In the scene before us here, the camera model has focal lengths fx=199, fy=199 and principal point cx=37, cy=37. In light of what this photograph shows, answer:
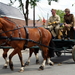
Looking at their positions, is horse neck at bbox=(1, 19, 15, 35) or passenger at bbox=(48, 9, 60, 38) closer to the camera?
horse neck at bbox=(1, 19, 15, 35)

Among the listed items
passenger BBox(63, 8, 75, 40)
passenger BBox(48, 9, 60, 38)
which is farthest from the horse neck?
passenger BBox(63, 8, 75, 40)

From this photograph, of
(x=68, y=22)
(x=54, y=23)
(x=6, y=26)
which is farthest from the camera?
(x=68, y=22)

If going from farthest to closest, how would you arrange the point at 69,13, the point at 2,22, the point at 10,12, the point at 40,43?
the point at 10,12, the point at 69,13, the point at 40,43, the point at 2,22

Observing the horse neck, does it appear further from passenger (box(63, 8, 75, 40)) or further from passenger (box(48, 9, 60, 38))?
passenger (box(63, 8, 75, 40))

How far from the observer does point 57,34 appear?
9.56m

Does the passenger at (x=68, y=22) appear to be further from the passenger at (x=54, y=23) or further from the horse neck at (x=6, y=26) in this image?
the horse neck at (x=6, y=26)

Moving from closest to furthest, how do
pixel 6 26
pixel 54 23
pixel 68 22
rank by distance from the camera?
pixel 6 26 → pixel 54 23 → pixel 68 22

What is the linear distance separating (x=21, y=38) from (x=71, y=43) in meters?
3.60

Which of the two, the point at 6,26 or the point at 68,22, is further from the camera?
the point at 68,22

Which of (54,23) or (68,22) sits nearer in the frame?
(54,23)

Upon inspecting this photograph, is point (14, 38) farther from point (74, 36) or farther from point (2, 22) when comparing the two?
point (74, 36)

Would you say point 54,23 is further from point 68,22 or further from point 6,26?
point 6,26

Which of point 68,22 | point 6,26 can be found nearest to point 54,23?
point 68,22

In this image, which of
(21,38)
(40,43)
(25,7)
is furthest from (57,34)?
(25,7)
